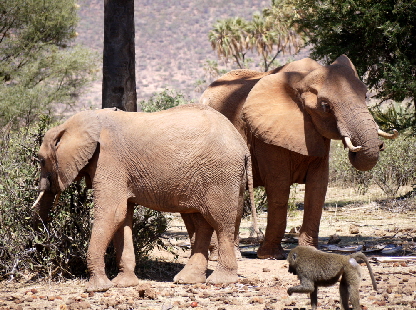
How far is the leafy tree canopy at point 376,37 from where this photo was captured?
49.9 ft

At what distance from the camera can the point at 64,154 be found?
25.6 ft

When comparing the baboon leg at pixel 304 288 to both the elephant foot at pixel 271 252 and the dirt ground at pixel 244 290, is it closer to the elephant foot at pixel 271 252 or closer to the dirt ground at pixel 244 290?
the dirt ground at pixel 244 290

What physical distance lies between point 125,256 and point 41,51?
937 inches

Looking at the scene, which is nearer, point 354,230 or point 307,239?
point 307,239

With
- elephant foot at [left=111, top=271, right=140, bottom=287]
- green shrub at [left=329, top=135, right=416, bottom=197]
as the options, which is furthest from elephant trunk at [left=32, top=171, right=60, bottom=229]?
green shrub at [left=329, top=135, right=416, bottom=197]

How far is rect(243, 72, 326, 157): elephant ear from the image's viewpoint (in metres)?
9.31

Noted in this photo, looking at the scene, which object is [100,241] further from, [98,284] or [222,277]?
[222,277]

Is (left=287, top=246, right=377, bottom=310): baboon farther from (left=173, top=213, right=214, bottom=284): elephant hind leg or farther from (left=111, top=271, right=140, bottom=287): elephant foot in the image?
(left=111, top=271, right=140, bottom=287): elephant foot

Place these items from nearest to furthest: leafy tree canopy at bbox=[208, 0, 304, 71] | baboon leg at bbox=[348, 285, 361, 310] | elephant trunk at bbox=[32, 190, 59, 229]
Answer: baboon leg at bbox=[348, 285, 361, 310] < elephant trunk at bbox=[32, 190, 59, 229] < leafy tree canopy at bbox=[208, 0, 304, 71]

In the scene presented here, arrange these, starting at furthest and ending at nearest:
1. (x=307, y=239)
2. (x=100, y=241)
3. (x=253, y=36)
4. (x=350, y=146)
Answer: (x=253, y=36), (x=307, y=239), (x=350, y=146), (x=100, y=241)

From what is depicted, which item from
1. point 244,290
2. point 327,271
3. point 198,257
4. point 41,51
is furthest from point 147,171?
point 41,51

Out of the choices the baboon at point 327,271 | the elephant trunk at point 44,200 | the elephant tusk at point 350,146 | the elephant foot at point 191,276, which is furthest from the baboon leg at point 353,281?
the elephant trunk at point 44,200

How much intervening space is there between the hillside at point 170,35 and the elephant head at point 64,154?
63278mm

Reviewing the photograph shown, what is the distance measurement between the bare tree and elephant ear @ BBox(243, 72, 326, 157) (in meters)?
1.66
